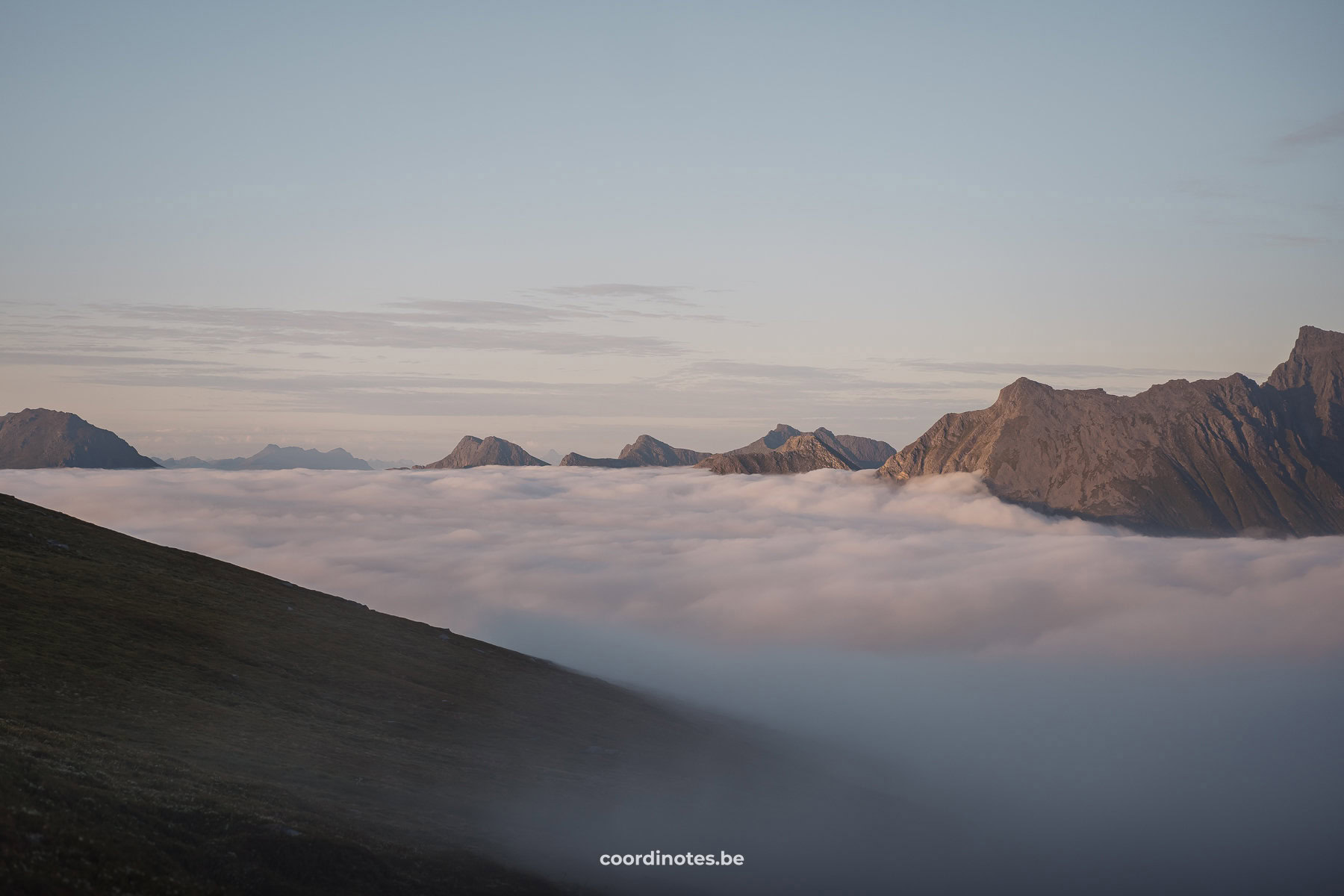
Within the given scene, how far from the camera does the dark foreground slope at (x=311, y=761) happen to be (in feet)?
160

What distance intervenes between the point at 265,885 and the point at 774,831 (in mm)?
109459

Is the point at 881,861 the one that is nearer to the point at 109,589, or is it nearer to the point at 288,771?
the point at 288,771

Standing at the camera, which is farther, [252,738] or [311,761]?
[252,738]

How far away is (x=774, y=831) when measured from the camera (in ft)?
465

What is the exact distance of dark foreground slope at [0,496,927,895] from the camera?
48.9 meters

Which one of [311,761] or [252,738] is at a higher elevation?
[252,738]

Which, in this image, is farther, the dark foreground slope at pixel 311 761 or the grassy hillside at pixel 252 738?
the dark foreground slope at pixel 311 761

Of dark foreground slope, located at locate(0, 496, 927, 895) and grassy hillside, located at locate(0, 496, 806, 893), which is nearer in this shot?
grassy hillside, located at locate(0, 496, 806, 893)

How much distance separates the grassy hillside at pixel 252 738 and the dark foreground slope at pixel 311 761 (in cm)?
31

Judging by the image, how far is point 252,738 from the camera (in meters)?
85.9

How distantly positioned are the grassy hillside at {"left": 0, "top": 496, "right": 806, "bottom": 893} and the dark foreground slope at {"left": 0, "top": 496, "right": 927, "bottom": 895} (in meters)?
0.31

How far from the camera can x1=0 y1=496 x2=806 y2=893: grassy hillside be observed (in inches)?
1847

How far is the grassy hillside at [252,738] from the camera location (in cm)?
4691

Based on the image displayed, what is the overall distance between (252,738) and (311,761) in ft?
22.1
